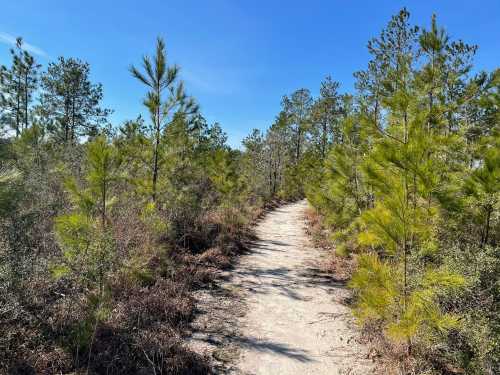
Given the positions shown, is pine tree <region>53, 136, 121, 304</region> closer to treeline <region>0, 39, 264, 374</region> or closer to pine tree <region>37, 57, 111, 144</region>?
treeline <region>0, 39, 264, 374</region>

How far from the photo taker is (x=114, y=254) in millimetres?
3914

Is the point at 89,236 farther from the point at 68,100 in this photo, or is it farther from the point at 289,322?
the point at 68,100

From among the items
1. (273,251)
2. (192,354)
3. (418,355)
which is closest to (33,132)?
(273,251)

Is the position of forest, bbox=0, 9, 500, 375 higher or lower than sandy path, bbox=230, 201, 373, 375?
higher

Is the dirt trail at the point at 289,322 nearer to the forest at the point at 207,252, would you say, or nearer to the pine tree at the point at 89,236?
the forest at the point at 207,252

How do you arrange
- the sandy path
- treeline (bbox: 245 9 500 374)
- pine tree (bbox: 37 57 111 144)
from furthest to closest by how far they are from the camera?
1. pine tree (bbox: 37 57 111 144)
2. the sandy path
3. treeline (bbox: 245 9 500 374)

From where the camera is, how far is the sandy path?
3.55 m

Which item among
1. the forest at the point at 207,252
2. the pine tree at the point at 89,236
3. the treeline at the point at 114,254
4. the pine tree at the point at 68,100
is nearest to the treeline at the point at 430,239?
the forest at the point at 207,252

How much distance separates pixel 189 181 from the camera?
8.42 meters

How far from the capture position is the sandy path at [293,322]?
3555 millimetres

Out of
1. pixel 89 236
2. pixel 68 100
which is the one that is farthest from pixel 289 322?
pixel 68 100

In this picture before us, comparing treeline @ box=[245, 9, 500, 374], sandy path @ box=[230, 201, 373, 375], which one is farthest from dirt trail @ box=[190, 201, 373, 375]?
treeline @ box=[245, 9, 500, 374]

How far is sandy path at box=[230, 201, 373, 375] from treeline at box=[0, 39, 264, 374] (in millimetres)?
726

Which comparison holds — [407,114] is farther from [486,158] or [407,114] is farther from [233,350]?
[233,350]
